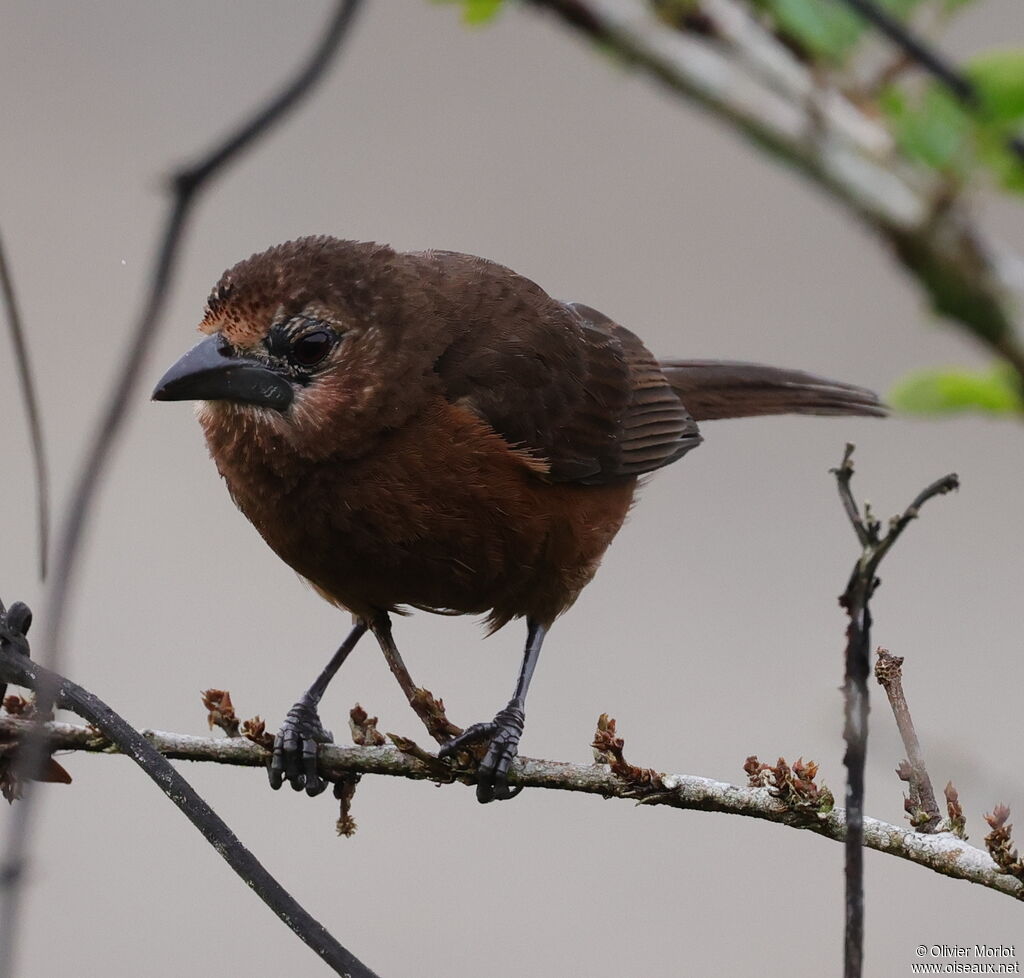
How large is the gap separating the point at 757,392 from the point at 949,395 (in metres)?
4.35

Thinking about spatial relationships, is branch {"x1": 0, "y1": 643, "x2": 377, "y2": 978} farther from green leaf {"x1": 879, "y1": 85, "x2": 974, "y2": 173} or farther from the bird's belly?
the bird's belly

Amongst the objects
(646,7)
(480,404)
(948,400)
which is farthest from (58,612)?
(480,404)

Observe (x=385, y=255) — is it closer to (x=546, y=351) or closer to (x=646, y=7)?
(x=546, y=351)

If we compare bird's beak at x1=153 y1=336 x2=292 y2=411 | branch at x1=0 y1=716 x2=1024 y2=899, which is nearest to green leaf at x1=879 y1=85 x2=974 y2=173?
branch at x1=0 y1=716 x2=1024 y2=899

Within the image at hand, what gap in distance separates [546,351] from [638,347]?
0.86m

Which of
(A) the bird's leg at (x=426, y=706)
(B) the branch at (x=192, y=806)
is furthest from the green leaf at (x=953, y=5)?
(A) the bird's leg at (x=426, y=706)

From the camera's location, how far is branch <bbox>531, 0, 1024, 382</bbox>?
1.96ft

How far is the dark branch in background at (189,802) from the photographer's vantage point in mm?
1489

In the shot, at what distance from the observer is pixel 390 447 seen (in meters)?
3.59

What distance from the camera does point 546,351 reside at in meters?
4.35

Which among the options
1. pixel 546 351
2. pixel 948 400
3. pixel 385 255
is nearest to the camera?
pixel 948 400

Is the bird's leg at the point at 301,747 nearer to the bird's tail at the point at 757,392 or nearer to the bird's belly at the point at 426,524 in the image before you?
the bird's belly at the point at 426,524

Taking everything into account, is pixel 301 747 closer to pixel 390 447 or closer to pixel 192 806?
pixel 390 447

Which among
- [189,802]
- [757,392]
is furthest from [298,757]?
[757,392]
